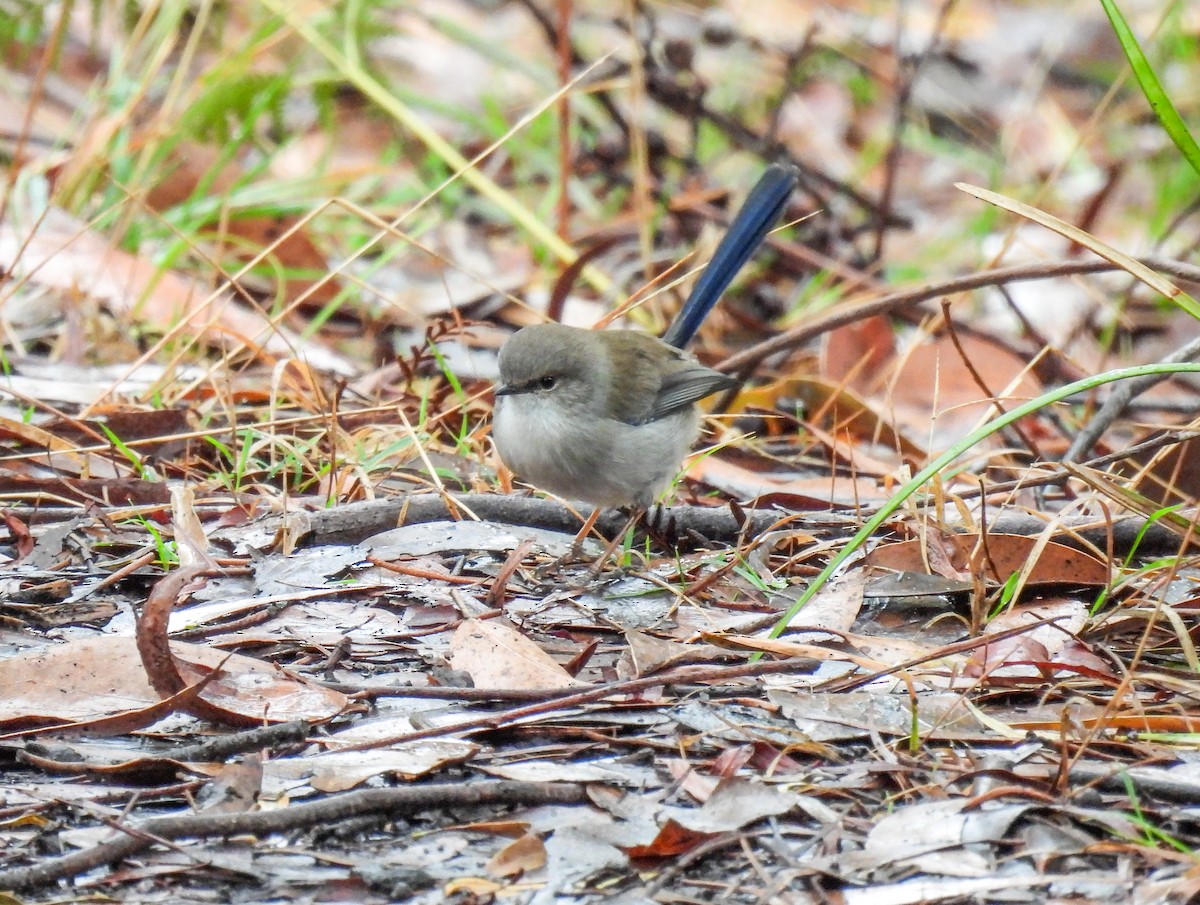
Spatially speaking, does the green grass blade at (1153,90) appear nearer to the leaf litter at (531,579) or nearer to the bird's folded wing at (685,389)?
the leaf litter at (531,579)

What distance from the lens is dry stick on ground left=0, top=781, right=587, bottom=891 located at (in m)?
2.51

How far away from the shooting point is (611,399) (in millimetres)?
5215

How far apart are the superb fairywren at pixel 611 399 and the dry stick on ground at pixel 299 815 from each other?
77.1 inches

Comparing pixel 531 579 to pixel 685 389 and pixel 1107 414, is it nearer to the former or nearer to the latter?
pixel 685 389

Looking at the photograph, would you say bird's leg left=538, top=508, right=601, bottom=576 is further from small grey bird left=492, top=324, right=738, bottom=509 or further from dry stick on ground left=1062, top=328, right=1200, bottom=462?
dry stick on ground left=1062, top=328, right=1200, bottom=462

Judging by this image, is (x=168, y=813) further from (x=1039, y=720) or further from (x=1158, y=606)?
(x=1158, y=606)

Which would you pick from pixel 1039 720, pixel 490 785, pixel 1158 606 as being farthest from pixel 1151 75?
pixel 490 785

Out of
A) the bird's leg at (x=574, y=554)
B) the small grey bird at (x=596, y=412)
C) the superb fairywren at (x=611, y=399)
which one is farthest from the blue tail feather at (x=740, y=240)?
the bird's leg at (x=574, y=554)

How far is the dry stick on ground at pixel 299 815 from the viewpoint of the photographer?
2514mm

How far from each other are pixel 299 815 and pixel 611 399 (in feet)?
9.00

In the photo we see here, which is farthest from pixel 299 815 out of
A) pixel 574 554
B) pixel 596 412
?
pixel 596 412

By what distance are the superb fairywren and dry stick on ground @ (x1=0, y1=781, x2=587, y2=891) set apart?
1.96m

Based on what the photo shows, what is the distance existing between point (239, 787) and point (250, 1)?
350 inches

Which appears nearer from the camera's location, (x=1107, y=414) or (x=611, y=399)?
(x=1107, y=414)
